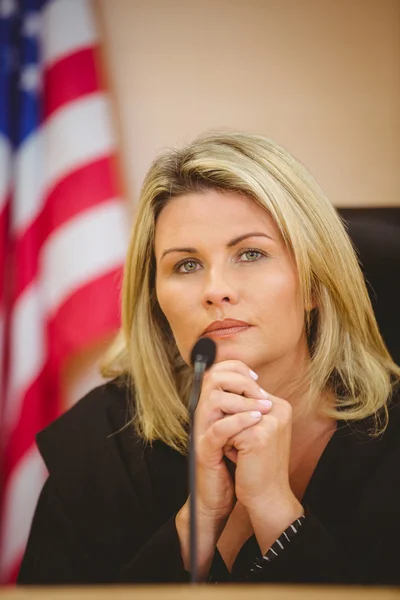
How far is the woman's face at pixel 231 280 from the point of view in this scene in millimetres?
1104

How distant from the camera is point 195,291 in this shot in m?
1.17

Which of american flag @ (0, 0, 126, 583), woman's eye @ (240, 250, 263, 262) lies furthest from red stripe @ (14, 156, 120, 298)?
woman's eye @ (240, 250, 263, 262)

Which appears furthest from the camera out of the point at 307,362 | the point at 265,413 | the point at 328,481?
the point at 307,362

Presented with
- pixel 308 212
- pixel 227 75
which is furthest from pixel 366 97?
pixel 308 212

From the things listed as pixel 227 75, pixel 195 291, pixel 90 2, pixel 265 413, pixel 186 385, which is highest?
pixel 90 2

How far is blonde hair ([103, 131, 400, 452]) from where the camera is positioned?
3.91 feet

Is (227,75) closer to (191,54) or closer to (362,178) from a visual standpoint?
(191,54)

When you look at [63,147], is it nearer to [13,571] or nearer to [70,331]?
[70,331]

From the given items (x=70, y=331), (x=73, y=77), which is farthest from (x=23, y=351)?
(x=73, y=77)

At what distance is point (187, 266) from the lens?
1.22m

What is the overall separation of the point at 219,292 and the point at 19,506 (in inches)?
41.9

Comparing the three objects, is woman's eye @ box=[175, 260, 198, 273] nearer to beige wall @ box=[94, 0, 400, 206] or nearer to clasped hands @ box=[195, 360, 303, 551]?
clasped hands @ box=[195, 360, 303, 551]

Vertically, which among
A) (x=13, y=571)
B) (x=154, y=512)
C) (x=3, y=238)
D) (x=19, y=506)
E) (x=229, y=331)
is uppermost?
(x=3, y=238)

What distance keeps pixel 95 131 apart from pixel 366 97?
88 centimetres
